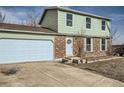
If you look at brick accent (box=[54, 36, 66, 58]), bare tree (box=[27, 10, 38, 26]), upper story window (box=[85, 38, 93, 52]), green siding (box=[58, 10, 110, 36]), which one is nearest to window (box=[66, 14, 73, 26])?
green siding (box=[58, 10, 110, 36])

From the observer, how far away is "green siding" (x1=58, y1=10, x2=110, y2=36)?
1802cm

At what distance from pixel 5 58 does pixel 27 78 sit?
171 inches

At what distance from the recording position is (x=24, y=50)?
15.2 metres

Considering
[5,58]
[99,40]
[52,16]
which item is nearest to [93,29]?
[99,40]

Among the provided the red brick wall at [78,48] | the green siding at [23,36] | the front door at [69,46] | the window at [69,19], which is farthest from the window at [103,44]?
the green siding at [23,36]

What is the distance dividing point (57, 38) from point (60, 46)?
0.75 metres

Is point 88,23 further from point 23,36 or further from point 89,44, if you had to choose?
point 23,36

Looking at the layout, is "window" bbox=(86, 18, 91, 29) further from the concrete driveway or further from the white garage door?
the concrete driveway

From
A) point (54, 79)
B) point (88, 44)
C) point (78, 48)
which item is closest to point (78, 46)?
point (78, 48)

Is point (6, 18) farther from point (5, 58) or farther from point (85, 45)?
point (5, 58)

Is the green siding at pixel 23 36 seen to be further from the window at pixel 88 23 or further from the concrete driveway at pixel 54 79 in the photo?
the window at pixel 88 23

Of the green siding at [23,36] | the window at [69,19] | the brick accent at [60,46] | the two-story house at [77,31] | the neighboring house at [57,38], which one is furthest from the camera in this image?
the window at [69,19]

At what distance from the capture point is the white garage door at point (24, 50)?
14000 millimetres

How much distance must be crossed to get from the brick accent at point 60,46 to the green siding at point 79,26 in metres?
0.73
